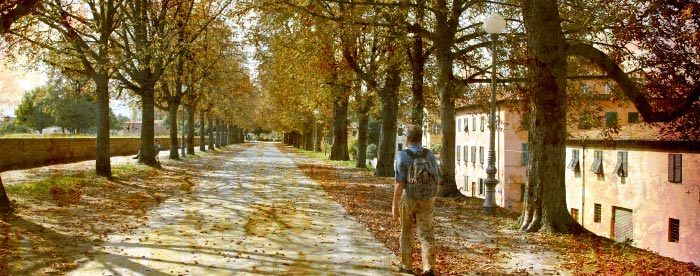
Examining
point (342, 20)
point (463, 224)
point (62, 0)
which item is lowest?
point (463, 224)

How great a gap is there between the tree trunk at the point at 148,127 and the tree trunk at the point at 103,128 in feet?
18.6

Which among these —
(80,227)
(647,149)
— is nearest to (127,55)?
(80,227)

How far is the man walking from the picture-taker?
6.55m

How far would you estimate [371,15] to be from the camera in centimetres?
1878

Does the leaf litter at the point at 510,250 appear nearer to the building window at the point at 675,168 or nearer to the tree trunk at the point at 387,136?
the tree trunk at the point at 387,136

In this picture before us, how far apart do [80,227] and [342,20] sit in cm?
852

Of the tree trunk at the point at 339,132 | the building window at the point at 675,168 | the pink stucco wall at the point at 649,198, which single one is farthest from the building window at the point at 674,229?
the tree trunk at the point at 339,132

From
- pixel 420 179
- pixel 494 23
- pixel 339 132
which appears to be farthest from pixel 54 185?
pixel 339 132

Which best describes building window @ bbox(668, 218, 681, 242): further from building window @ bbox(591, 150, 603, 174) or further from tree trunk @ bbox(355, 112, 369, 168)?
tree trunk @ bbox(355, 112, 369, 168)

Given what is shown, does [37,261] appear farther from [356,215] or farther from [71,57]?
[71,57]

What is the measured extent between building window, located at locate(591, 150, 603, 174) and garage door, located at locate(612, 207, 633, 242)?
2.69 meters

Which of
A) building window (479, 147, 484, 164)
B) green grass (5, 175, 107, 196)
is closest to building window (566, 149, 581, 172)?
building window (479, 147, 484, 164)

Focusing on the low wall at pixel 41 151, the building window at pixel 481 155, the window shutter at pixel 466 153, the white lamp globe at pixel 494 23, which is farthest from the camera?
the window shutter at pixel 466 153

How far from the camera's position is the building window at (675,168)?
29000mm
